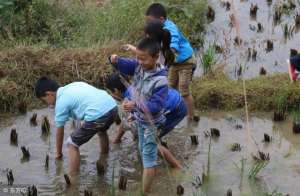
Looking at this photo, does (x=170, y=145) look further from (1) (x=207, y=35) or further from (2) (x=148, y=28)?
(1) (x=207, y=35)

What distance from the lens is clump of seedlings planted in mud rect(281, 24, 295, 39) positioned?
902cm

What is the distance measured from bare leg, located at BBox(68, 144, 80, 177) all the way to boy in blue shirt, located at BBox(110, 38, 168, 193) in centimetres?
70

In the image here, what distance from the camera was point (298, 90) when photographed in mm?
7051

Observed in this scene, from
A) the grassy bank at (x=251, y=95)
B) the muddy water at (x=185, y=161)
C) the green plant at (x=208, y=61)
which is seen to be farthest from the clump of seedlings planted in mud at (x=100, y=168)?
the green plant at (x=208, y=61)

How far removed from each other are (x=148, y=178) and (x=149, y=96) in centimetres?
71

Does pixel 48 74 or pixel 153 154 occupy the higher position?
pixel 48 74

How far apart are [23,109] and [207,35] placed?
3177 millimetres

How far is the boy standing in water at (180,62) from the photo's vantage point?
6094mm

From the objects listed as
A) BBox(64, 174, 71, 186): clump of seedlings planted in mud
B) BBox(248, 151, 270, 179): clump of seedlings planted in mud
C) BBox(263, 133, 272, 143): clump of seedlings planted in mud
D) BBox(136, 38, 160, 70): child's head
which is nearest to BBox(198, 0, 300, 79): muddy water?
BBox(263, 133, 272, 143): clump of seedlings planted in mud

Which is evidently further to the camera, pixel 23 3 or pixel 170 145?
pixel 23 3

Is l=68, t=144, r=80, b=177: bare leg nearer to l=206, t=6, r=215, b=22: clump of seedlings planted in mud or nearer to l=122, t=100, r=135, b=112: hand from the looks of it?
l=122, t=100, r=135, b=112: hand

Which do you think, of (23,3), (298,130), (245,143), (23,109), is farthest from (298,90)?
(23,3)

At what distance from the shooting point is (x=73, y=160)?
5.68 meters

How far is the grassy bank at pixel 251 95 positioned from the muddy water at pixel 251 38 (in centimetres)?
64
